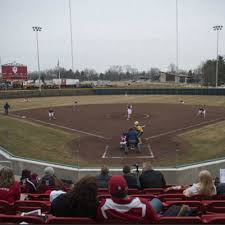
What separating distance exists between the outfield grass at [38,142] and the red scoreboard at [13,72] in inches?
1831

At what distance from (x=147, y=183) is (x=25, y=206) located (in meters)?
3.61

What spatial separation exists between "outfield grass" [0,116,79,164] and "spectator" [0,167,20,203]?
449 inches

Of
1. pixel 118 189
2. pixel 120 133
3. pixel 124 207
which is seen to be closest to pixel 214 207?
pixel 124 207

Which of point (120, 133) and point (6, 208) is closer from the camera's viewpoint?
point (6, 208)

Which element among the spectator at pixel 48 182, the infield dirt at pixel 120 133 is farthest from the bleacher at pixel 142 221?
the infield dirt at pixel 120 133

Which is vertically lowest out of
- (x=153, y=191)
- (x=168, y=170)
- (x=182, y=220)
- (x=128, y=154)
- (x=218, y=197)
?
(x=128, y=154)

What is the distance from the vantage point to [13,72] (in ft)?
242

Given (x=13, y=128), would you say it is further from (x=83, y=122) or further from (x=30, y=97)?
(x=30, y=97)

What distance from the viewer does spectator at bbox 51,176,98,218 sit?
469 centimetres

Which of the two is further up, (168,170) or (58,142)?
(168,170)

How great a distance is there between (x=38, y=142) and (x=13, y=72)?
55.1 metres

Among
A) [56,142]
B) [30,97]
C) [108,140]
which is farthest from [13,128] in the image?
[30,97]

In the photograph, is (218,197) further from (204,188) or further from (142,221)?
(142,221)

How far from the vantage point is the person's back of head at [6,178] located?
6.27m
